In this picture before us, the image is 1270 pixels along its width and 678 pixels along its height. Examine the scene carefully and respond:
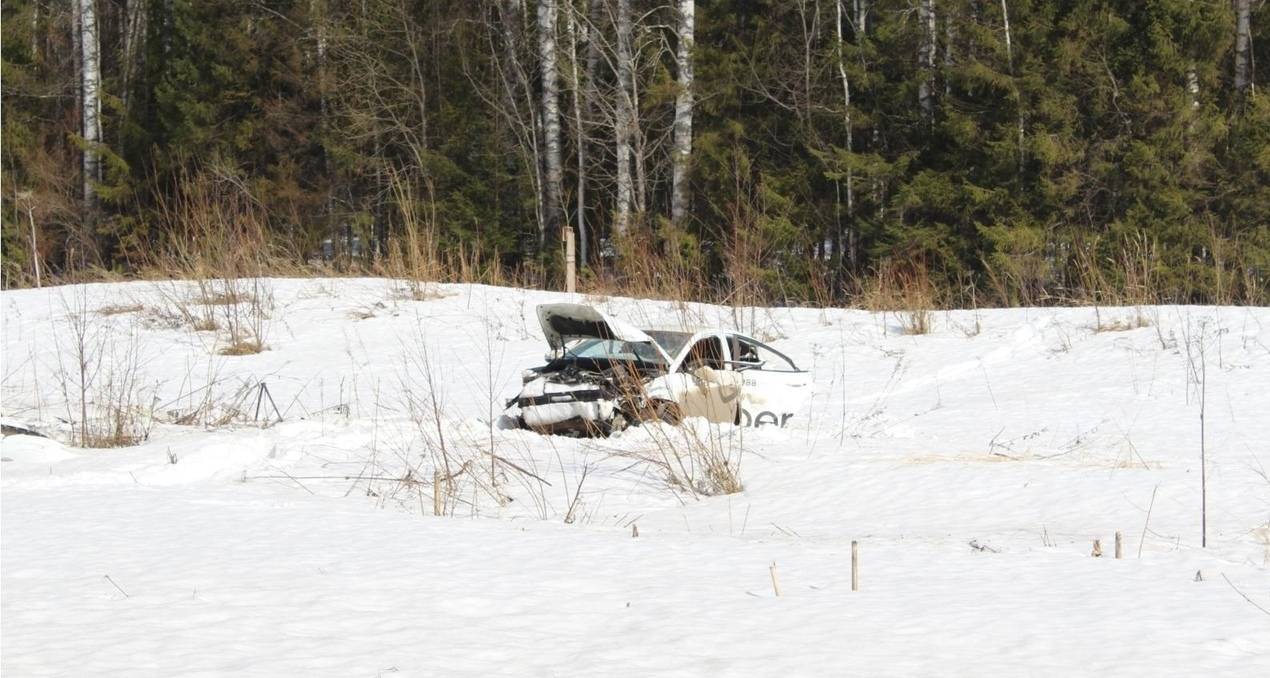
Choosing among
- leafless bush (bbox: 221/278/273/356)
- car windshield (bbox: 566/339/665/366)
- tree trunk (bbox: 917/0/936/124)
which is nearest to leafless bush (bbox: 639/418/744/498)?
car windshield (bbox: 566/339/665/366)

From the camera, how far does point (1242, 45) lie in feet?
72.5

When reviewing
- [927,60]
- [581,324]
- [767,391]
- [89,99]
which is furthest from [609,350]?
[89,99]

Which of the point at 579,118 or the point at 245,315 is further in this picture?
the point at 579,118

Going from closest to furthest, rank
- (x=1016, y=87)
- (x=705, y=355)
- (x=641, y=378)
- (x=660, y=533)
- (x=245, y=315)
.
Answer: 1. (x=660, y=533)
2. (x=641, y=378)
3. (x=705, y=355)
4. (x=245, y=315)
5. (x=1016, y=87)

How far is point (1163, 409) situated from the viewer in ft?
33.8

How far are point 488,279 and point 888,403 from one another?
37.5 feet

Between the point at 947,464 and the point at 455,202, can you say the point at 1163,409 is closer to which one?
the point at 947,464

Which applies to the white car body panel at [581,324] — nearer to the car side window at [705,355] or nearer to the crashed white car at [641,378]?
the crashed white car at [641,378]

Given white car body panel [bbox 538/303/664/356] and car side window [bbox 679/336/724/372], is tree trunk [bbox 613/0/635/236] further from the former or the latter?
white car body panel [bbox 538/303/664/356]

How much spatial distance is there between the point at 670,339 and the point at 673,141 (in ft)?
51.6

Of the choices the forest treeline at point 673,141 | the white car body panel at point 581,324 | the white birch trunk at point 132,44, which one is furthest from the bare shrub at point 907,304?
the white birch trunk at point 132,44

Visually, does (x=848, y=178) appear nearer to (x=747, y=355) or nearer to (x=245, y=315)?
(x=245, y=315)

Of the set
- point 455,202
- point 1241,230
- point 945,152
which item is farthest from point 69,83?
point 1241,230

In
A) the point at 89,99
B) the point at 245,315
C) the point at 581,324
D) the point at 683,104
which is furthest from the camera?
the point at 89,99
